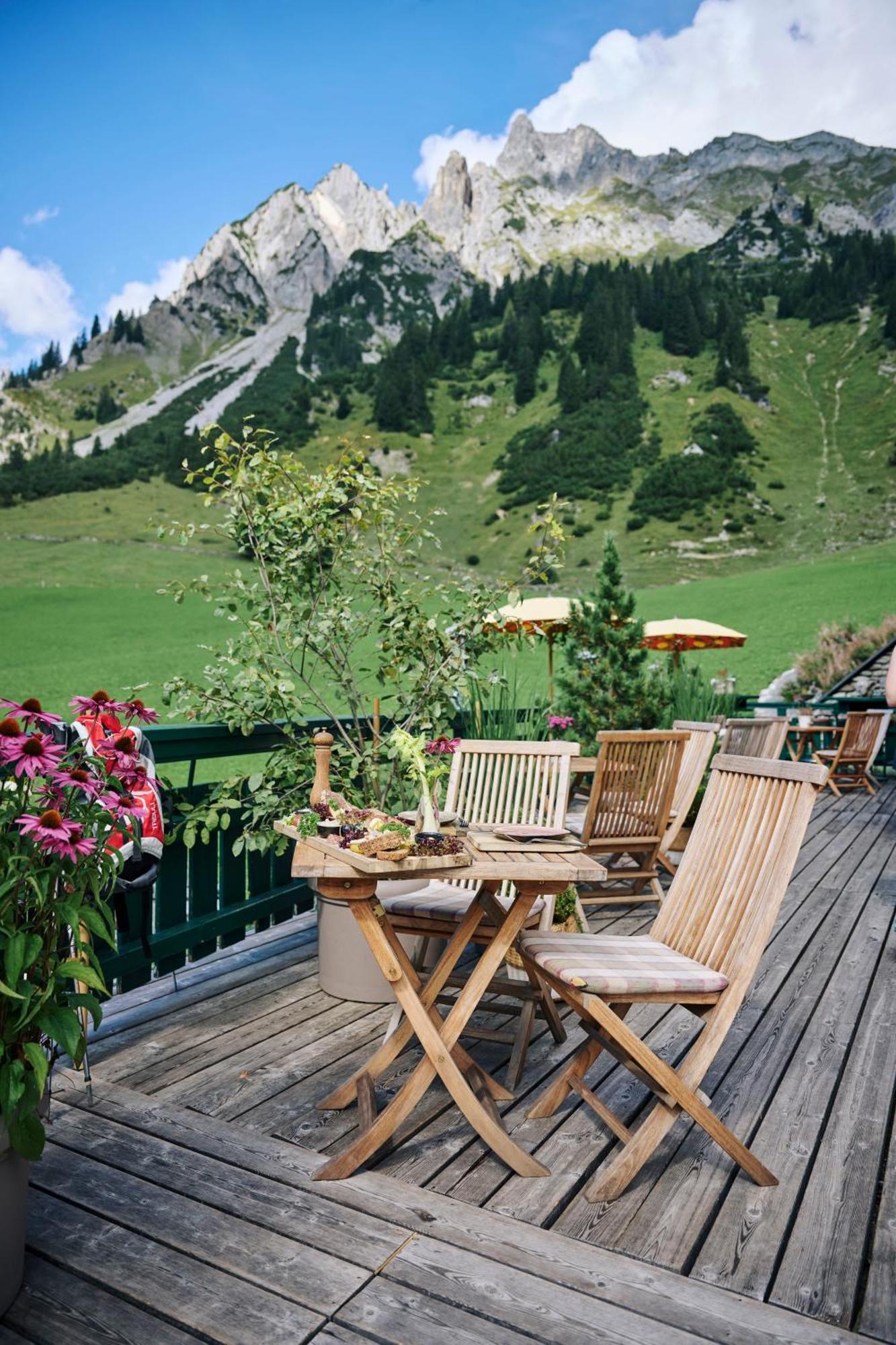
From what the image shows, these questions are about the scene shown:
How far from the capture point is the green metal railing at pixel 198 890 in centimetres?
361

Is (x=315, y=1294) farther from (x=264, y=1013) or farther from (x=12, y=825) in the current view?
(x=264, y=1013)

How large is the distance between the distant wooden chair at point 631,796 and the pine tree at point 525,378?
287 ft

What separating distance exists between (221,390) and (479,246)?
181 feet

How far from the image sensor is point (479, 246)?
147 m

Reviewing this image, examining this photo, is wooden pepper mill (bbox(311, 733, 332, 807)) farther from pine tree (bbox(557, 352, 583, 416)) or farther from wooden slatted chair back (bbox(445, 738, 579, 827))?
pine tree (bbox(557, 352, 583, 416))

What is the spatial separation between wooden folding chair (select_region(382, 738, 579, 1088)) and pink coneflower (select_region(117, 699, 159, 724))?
3.51 feet

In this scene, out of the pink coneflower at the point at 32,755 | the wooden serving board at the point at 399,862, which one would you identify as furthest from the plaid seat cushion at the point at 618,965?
the pink coneflower at the point at 32,755

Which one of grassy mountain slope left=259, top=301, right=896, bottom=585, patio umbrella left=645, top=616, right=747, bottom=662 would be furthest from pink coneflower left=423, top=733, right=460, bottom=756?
grassy mountain slope left=259, top=301, right=896, bottom=585

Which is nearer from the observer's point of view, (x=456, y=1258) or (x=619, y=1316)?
(x=619, y=1316)

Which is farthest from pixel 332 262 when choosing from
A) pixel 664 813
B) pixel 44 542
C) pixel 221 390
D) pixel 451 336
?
pixel 664 813

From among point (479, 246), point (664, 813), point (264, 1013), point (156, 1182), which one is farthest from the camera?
point (479, 246)

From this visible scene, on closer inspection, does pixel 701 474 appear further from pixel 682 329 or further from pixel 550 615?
pixel 550 615

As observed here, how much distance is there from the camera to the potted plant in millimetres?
1746

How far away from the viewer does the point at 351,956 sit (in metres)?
3.61
